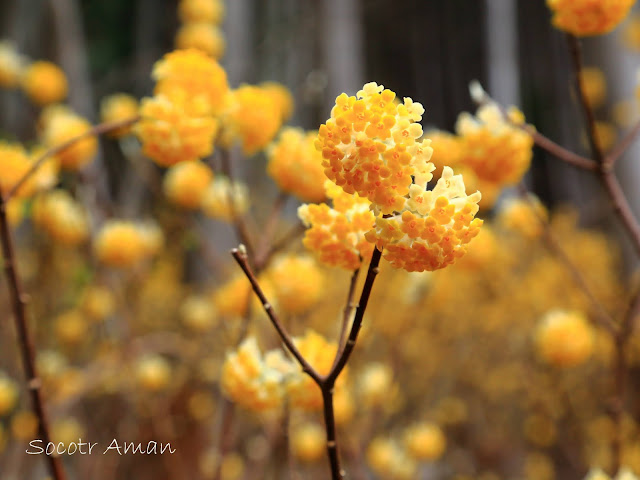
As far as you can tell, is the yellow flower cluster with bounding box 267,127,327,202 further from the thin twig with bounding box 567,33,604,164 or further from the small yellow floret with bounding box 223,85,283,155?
the thin twig with bounding box 567,33,604,164

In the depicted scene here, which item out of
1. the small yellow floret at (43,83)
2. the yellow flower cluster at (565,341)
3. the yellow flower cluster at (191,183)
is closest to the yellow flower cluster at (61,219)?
the yellow flower cluster at (191,183)

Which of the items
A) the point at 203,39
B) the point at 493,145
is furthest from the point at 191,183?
the point at 203,39

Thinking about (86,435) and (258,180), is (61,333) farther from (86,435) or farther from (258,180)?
(258,180)

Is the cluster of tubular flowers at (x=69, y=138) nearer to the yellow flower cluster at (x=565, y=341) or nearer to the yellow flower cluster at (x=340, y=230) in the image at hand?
the yellow flower cluster at (x=340, y=230)

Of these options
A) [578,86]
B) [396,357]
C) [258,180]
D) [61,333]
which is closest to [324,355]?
[578,86]

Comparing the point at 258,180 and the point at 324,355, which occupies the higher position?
the point at 258,180

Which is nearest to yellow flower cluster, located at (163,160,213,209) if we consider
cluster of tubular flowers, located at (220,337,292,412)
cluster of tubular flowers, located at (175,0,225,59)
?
cluster of tubular flowers, located at (220,337,292,412)
